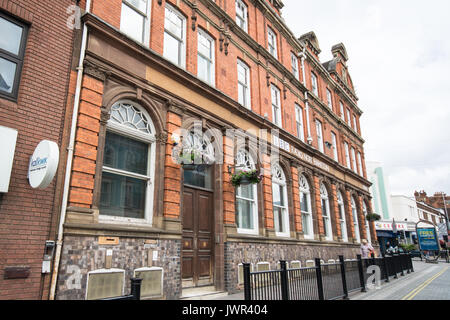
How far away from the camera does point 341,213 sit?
2286 centimetres

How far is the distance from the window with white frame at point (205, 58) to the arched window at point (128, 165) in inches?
151

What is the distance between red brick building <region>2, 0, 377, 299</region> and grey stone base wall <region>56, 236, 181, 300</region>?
0.08ft

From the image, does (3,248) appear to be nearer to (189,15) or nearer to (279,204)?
(189,15)

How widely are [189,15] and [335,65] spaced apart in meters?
19.5

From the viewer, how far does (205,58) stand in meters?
12.6

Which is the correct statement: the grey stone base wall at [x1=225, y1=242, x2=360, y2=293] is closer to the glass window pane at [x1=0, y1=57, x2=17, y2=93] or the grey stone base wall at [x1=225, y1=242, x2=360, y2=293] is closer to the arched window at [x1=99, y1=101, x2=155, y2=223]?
the arched window at [x1=99, y1=101, x2=155, y2=223]

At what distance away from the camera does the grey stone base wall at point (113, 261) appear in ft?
21.2

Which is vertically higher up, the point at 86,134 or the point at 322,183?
the point at 322,183

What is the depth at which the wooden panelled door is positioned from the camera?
9.88 meters

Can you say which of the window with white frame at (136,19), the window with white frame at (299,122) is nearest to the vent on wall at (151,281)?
the window with white frame at (136,19)

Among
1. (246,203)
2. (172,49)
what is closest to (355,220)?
(246,203)

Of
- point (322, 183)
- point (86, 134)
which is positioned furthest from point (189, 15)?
point (322, 183)

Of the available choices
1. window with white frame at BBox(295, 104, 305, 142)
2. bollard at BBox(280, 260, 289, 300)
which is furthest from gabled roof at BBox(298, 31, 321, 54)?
bollard at BBox(280, 260, 289, 300)

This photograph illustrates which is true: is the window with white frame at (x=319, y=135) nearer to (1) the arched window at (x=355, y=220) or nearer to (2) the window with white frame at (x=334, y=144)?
(2) the window with white frame at (x=334, y=144)
